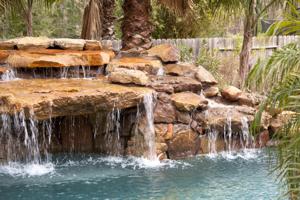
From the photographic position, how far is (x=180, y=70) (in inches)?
437

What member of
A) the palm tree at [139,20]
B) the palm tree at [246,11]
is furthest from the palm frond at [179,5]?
the palm tree at [246,11]

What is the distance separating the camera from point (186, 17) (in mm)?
12734

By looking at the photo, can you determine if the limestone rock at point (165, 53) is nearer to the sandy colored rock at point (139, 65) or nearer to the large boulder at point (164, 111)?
the sandy colored rock at point (139, 65)

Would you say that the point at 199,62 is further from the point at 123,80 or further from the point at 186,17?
the point at 123,80

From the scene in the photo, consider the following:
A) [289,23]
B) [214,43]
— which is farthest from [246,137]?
[289,23]

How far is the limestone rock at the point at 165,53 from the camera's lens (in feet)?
37.7

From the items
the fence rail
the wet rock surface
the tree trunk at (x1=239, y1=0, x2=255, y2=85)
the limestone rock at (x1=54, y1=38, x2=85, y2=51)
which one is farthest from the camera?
the fence rail

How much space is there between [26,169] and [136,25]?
508cm

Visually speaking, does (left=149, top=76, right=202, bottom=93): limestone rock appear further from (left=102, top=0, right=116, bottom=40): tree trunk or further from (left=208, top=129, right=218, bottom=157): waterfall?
(left=102, top=0, right=116, bottom=40): tree trunk

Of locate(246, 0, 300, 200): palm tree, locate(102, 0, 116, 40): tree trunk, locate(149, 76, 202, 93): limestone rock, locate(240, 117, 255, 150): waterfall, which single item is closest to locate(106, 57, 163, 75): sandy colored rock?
locate(149, 76, 202, 93): limestone rock

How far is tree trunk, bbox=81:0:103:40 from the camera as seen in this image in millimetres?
12422

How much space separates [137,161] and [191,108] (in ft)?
5.21

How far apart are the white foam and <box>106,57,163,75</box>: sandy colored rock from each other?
2.71 meters

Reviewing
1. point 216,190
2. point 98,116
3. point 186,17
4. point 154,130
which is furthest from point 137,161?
point 186,17
